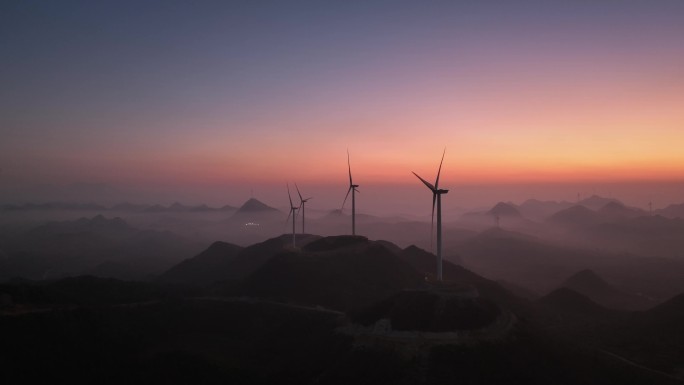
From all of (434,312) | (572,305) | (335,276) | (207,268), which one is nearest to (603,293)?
(572,305)

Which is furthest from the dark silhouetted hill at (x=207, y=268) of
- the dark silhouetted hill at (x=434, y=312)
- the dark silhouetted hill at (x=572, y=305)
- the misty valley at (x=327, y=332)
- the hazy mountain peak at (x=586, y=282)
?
the hazy mountain peak at (x=586, y=282)

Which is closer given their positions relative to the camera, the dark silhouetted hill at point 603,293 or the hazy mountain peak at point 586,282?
the dark silhouetted hill at point 603,293

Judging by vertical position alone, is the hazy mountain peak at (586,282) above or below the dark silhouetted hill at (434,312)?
below

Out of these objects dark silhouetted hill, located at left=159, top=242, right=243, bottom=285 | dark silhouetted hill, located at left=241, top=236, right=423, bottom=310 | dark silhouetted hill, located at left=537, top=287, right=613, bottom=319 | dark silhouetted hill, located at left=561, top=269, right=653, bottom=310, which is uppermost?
dark silhouetted hill, located at left=241, top=236, right=423, bottom=310

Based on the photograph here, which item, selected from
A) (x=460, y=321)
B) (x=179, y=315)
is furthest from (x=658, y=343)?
(x=179, y=315)

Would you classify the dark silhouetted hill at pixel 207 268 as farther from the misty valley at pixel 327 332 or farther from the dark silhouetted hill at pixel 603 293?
the dark silhouetted hill at pixel 603 293

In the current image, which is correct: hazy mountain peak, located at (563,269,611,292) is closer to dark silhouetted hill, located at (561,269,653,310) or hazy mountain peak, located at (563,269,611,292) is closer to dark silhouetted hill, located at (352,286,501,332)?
dark silhouetted hill, located at (561,269,653,310)

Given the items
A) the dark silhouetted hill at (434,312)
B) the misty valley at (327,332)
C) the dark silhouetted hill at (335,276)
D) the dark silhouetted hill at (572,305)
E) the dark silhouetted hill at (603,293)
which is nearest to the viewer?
the misty valley at (327,332)

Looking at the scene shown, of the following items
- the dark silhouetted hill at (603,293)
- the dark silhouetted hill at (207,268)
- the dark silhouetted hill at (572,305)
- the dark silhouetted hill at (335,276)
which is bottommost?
the dark silhouetted hill at (603,293)

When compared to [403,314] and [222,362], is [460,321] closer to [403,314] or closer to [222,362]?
[403,314]

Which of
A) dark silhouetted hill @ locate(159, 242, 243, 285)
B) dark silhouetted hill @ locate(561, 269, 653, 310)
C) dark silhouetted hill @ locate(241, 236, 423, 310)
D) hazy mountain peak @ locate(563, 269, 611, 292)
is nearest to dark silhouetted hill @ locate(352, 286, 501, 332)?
dark silhouetted hill @ locate(241, 236, 423, 310)

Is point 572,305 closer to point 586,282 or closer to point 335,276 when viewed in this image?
point 586,282

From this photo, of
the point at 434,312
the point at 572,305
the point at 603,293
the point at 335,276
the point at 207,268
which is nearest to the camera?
the point at 434,312
